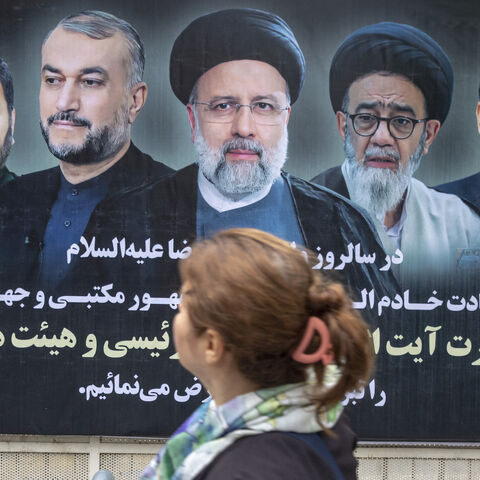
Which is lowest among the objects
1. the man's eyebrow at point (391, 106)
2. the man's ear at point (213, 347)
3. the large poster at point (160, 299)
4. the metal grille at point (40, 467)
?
the metal grille at point (40, 467)

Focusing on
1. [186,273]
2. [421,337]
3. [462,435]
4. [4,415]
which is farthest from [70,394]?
[186,273]

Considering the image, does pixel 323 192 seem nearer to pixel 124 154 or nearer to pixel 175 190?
pixel 175 190

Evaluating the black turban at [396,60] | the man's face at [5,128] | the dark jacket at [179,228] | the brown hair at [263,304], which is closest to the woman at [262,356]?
the brown hair at [263,304]

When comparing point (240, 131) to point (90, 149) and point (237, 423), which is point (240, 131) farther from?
point (237, 423)

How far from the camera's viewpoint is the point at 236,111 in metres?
3.00

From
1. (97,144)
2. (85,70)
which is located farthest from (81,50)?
(97,144)

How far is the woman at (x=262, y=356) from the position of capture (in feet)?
2.52

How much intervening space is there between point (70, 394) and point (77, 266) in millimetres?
613

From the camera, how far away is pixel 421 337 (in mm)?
2967

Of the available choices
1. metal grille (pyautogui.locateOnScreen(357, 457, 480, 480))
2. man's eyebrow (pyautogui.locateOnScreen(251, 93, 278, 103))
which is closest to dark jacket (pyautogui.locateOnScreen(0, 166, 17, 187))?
man's eyebrow (pyautogui.locateOnScreen(251, 93, 278, 103))

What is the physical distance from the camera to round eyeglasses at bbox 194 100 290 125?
3.00 metres

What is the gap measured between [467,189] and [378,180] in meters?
0.44

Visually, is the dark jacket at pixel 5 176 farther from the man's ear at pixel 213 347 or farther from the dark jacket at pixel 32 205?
the man's ear at pixel 213 347

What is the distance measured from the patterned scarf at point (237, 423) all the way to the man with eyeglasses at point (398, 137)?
225cm
